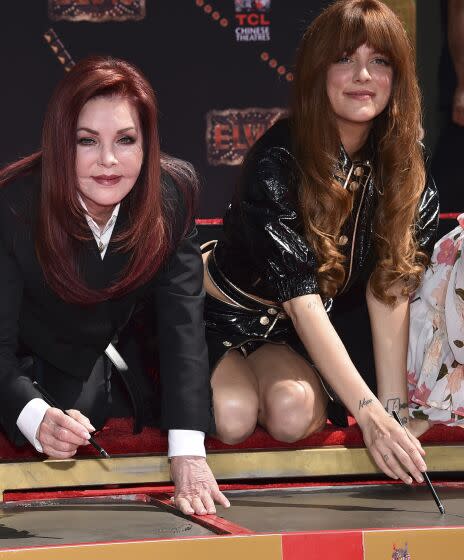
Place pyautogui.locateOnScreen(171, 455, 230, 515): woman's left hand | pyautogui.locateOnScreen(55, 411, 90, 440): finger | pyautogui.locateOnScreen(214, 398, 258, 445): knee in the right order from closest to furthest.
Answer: pyautogui.locateOnScreen(55, 411, 90, 440): finger
pyautogui.locateOnScreen(171, 455, 230, 515): woman's left hand
pyautogui.locateOnScreen(214, 398, 258, 445): knee

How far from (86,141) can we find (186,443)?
0.63m

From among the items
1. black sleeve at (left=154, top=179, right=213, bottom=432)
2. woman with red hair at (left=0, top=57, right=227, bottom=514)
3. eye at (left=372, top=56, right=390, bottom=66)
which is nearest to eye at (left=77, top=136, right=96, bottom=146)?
woman with red hair at (left=0, top=57, right=227, bottom=514)

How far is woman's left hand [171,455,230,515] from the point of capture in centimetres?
206

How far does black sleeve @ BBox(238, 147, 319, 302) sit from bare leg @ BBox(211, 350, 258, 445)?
0.25 metres

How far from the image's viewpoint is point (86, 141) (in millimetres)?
2199

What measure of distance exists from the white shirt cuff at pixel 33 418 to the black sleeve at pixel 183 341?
27cm

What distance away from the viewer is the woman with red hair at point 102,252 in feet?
7.08

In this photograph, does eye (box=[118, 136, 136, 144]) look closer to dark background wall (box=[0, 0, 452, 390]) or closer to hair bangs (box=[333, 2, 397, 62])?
hair bangs (box=[333, 2, 397, 62])

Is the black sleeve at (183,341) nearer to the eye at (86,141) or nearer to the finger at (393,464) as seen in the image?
the eye at (86,141)

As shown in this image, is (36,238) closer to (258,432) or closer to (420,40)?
(258,432)

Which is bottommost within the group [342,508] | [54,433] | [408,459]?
Result: [342,508]

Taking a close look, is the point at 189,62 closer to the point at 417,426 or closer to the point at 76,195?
the point at 76,195

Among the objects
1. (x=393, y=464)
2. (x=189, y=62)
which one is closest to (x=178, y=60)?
(x=189, y=62)

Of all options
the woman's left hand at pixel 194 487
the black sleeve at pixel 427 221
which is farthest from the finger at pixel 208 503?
the black sleeve at pixel 427 221
